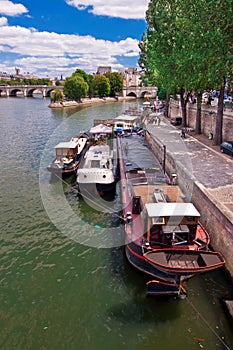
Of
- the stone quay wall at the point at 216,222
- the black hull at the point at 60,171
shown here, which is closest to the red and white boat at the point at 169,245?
the stone quay wall at the point at 216,222

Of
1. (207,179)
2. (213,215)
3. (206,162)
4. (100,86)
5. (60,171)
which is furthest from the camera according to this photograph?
(100,86)

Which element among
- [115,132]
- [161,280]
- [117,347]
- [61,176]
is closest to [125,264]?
[161,280]

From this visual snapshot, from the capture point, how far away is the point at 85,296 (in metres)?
11.0

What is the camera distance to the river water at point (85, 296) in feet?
30.7

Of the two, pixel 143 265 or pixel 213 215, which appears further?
pixel 213 215

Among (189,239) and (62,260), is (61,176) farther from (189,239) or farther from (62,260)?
(189,239)

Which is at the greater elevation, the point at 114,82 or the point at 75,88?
the point at 114,82

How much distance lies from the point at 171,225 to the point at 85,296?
4325 mm

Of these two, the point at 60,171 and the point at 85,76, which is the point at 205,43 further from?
the point at 85,76

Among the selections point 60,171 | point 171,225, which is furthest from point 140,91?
point 171,225

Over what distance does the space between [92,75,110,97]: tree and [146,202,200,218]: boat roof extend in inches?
4268

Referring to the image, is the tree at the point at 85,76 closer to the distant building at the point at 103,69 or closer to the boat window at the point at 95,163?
the distant building at the point at 103,69

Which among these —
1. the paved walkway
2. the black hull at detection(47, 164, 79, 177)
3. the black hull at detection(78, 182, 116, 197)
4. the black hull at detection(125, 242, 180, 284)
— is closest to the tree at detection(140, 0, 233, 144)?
the paved walkway

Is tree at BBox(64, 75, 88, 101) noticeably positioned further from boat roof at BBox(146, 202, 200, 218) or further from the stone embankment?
boat roof at BBox(146, 202, 200, 218)
